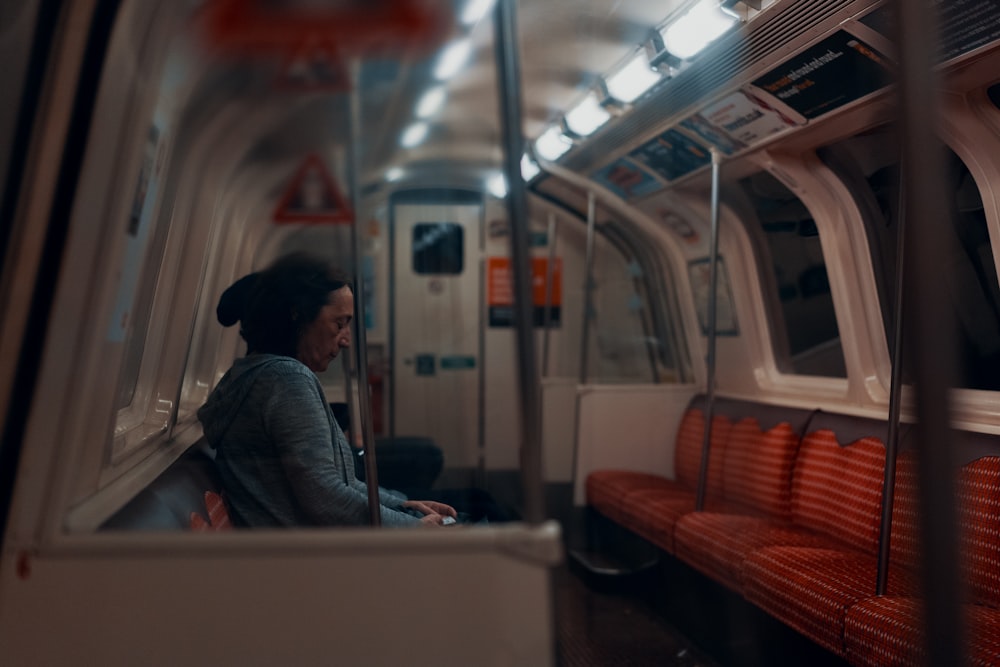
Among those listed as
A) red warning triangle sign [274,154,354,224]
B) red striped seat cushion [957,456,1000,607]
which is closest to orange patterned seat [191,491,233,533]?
red warning triangle sign [274,154,354,224]

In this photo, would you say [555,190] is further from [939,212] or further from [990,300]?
[939,212]

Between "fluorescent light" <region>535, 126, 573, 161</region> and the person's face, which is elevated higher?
"fluorescent light" <region>535, 126, 573, 161</region>

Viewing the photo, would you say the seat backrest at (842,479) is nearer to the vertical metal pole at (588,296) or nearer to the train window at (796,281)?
the train window at (796,281)

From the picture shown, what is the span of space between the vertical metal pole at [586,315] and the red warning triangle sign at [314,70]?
13.3ft

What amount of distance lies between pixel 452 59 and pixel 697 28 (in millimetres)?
2202

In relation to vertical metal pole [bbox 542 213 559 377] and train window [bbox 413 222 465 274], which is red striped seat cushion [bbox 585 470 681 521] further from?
train window [bbox 413 222 465 274]

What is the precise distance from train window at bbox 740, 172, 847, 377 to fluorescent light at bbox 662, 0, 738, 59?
1158mm

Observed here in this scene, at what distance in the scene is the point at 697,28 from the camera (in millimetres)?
3641

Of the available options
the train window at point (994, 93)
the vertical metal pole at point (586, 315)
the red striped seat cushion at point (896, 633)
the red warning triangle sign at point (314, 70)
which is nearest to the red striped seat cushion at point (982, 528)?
the red striped seat cushion at point (896, 633)

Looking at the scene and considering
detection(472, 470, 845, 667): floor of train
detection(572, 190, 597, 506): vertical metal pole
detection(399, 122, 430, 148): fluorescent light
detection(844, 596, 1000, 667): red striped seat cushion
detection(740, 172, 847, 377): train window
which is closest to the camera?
detection(399, 122, 430, 148): fluorescent light

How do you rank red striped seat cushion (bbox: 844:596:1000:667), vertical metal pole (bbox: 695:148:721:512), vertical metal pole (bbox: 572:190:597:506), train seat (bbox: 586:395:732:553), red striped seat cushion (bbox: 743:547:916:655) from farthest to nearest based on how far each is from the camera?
vertical metal pole (bbox: 572:190:597:506) → train seat (bbox: 586:395:732:553) → vertical metal pole (bbox: 695:148:721:512) → red striped seat cushion (bbox: 743:547:916:655) → red striped seat cushion (bbox: 844:596:1000:667)

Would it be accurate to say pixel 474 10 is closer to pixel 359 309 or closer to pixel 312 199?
pixel 312 199

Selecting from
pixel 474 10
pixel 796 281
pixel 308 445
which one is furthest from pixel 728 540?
pixel 474 10

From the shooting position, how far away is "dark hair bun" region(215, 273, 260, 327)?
6.08ft
